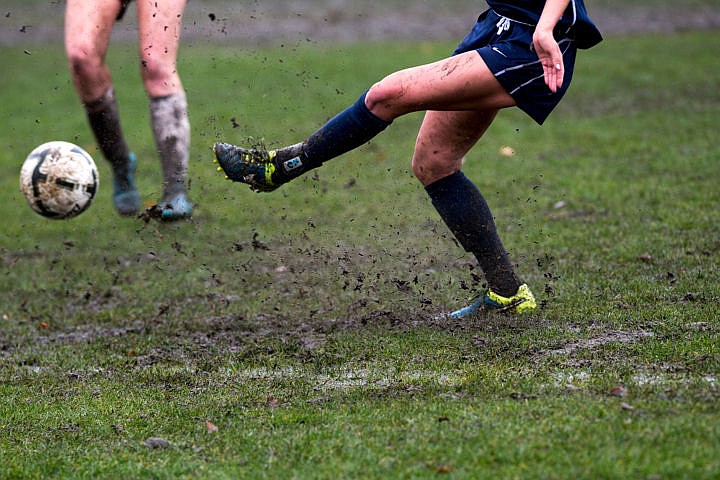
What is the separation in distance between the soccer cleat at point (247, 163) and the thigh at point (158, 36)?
1.19 metres

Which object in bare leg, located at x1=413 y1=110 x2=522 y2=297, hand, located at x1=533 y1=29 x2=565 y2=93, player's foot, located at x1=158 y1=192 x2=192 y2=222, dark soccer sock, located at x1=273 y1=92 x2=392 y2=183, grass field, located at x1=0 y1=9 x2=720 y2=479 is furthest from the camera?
player's foot, located at x1=158 y1=192 x2=192 y2=222

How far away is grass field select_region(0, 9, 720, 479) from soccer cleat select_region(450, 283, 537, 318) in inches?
4.1

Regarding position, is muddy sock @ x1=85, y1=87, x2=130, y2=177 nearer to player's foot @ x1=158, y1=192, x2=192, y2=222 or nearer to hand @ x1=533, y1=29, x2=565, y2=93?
player's foot @ x1=158, y1=192, x2=192, y2=222

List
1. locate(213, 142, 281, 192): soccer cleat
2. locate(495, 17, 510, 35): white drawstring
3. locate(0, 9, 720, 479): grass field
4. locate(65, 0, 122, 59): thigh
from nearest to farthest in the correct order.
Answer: locate(0, 9, 720, 479): grass field
locate(495, 17, 510, 35): white drawstring
locate(213, 142, 281, 192): soccer cleat
locate(65, 0, 122, 59): thigh

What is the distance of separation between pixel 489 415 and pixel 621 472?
0.63 m

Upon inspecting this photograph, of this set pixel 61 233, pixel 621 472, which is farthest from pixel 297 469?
pixel 61 233

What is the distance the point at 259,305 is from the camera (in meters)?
5.25

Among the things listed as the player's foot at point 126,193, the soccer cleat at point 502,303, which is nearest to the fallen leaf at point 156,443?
the soccer cleat at point 502,303

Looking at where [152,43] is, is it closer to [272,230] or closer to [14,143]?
[272,230]

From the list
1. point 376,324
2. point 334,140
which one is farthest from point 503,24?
point 376,324

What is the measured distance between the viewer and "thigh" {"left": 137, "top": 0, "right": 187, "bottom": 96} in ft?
17.0

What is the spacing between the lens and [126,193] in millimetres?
6051

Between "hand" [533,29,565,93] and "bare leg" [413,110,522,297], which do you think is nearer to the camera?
"hand" [533,29,565,93]

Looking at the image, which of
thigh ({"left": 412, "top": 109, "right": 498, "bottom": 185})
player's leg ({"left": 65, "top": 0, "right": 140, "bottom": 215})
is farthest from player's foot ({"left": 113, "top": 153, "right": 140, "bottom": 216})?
thigh ({"left": 412, "top": 109, "right": 498, "bottom": 185})
